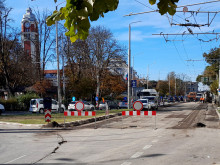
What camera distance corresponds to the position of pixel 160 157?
833 cm

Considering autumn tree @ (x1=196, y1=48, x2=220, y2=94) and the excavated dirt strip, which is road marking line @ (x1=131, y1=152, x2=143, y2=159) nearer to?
the excavated dirt strip

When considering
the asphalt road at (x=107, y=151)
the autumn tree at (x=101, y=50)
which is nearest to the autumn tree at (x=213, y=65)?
the autumn tree at (x=101, y=50)

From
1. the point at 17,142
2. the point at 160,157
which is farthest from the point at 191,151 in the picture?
the point at 17,142

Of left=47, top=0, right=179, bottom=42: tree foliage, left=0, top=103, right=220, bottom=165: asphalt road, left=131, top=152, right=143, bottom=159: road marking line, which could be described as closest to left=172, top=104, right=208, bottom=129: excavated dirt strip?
left=0, top=103, right=220, bottom=165: asphalt road

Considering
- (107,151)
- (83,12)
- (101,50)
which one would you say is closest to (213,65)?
(101,50)

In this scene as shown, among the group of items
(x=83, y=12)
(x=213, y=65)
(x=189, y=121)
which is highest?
(x=213, y=65)

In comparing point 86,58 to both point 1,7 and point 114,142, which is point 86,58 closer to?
point 1,7

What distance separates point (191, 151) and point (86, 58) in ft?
114

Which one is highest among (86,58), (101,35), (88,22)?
(101,35)

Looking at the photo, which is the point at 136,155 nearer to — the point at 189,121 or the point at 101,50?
the point at 189,121

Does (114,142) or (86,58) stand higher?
(86,58)

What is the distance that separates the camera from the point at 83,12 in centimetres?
341

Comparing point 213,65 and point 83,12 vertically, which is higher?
point 213,65

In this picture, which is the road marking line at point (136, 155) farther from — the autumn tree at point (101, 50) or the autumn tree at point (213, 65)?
the autumn tree at point (213, 65)
